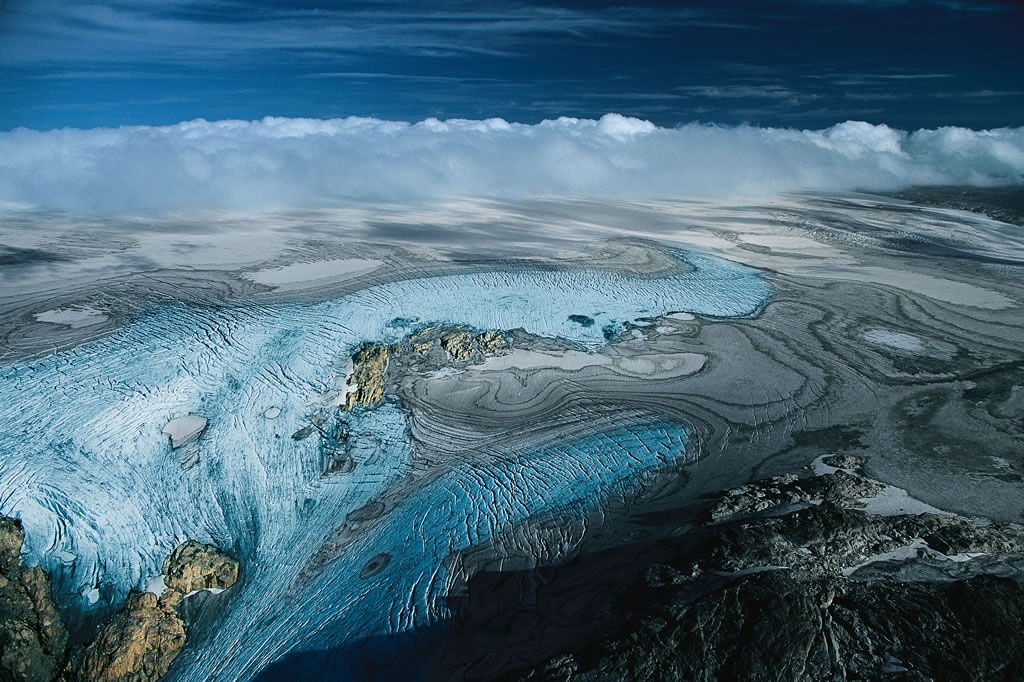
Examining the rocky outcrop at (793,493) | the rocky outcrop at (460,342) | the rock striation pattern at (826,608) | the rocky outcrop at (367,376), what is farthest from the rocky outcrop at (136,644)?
the rocky outcrop at (793,493)

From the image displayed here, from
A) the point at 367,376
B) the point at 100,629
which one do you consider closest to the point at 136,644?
the point at 100,629

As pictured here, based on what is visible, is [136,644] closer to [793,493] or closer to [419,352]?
[419,352]

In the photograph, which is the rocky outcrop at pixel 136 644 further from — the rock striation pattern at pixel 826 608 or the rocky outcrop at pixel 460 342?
the rocky outcrop at pixel 460 342

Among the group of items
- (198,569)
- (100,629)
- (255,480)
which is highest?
(255,480)

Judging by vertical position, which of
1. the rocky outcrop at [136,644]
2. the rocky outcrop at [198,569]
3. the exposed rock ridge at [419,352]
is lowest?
the rocky outcrop at [136,644]

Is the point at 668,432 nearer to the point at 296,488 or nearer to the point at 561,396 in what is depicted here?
the point at 561,396

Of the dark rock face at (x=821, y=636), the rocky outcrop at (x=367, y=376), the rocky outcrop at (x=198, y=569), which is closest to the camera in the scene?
the dark rock face at (x=821, y=636)

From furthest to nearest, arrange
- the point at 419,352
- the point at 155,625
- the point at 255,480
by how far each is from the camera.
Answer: the point at 419,352 < the point at 255,480 < the point at 155,625

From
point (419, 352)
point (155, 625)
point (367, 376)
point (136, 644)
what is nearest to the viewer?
point (136, 644)
